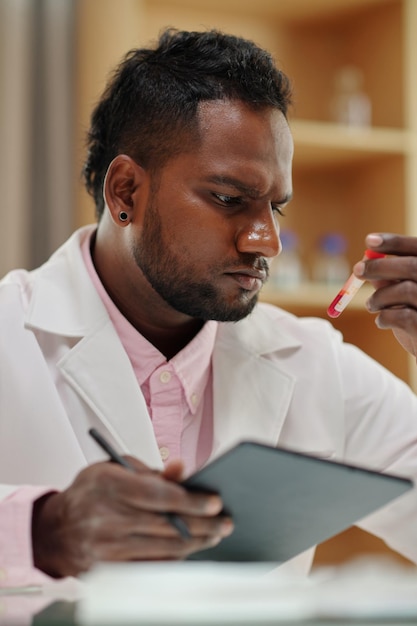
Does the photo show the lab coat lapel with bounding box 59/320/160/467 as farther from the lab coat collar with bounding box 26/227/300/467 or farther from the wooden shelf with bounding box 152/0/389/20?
the wooden shelf with bounding box 152/0/389/20

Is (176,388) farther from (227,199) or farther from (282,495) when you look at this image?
(282,495)

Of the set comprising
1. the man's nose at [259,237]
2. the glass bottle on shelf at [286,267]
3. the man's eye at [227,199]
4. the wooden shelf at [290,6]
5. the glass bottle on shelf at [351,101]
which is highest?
the wooden shelf at [290,6]

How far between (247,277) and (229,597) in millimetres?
866

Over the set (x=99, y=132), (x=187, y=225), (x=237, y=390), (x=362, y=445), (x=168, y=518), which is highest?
(x=99, y=132)

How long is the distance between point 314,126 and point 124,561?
192cm

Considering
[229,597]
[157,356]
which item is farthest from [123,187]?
[229,597]

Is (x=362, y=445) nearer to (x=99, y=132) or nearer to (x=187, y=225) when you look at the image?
(x=187, y=225)

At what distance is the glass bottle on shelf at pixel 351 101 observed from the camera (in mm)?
2732

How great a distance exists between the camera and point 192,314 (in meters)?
1.46

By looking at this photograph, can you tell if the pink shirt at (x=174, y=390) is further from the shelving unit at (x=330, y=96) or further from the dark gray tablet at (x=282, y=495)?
the shelving unit at (x=330, y=96)

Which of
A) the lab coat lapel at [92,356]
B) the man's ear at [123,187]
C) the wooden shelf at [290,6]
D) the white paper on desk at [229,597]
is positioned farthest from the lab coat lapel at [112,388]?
the wooden shelf at [290,6]

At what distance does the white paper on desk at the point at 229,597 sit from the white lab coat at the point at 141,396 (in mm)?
692

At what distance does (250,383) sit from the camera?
4.98ft

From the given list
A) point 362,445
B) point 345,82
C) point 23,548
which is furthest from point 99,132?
point 345,82
